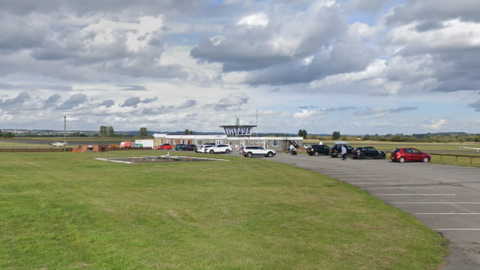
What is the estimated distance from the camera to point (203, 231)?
1070 centimetres

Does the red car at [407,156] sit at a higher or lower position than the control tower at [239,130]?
lower

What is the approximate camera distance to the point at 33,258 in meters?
8.12

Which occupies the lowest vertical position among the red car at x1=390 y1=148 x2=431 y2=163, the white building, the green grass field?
the green grass field

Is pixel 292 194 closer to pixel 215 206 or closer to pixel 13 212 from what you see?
pixel 215 206

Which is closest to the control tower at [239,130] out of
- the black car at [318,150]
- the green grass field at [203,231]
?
the black car at [318,150]

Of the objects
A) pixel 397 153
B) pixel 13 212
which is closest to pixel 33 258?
pixel 13 212

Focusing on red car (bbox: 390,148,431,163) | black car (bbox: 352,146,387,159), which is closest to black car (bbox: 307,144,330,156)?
black car (bbox: 352,146,387,159)

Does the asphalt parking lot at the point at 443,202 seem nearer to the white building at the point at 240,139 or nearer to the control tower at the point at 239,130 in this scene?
the white building at the point at 240,139

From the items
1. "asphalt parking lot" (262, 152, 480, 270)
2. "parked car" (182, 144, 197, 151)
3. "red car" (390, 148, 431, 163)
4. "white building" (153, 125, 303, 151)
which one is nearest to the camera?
"asphalt parking lot" (262, 152, 480, 270)

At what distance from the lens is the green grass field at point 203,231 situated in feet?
27.2

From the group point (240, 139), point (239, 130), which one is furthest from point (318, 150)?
point (239, 130)

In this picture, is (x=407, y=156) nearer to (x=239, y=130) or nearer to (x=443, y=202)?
(x=443, y=202)

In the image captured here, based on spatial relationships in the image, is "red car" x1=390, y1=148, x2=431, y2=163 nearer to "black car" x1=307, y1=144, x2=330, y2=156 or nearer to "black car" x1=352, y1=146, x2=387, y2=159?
"black car" x1=352, y1=146, x2=387, y2=159

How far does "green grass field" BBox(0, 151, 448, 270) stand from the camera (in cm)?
830
